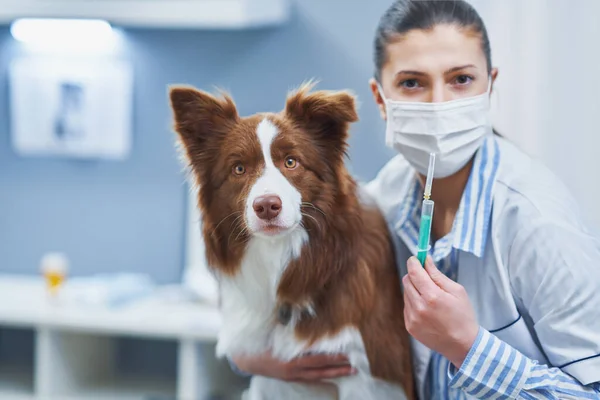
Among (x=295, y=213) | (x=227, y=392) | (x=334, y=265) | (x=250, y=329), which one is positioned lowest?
(x=227, y=392)

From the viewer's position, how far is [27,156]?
131 inches

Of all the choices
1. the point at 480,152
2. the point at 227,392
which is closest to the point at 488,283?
the point at 480,152

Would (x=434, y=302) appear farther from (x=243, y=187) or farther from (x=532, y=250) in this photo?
(x=243, y=187)

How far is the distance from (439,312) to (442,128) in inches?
14.9

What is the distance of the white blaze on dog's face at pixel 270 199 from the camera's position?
138 centimetres

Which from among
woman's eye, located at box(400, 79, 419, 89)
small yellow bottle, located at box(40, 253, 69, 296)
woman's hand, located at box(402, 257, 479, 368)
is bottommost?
small yellow bottle, located at box(40, 253, 69, 296)

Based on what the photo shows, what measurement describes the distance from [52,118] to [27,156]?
0.22 meters

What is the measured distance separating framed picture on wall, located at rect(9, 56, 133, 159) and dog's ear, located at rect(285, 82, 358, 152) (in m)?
1.83

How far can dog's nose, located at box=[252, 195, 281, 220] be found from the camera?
137cm

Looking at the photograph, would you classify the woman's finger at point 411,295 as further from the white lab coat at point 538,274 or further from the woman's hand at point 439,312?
the white lab coat at point 538,274

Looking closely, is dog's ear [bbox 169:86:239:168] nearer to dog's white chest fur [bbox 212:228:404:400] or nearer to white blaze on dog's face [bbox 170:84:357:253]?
white blaze on dog's face [bbox 170:84:357:253]

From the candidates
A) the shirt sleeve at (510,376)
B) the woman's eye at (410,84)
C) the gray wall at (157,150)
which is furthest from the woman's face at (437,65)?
the gray wall at (157,150)

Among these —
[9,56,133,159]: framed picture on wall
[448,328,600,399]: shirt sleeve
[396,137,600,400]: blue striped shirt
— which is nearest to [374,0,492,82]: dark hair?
[396,137,600,400]: blue striped shirt

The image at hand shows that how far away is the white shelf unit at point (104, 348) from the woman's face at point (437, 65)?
1451mm
